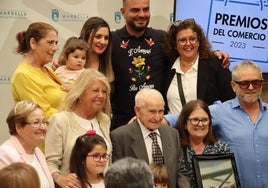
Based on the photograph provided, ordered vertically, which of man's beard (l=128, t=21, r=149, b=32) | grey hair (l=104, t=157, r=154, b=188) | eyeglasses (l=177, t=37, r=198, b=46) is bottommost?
grey hair (l=104, t=157, r=154, b=188)

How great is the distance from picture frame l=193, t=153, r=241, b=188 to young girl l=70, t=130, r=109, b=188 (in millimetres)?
700

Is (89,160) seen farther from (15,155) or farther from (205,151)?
(205,151)

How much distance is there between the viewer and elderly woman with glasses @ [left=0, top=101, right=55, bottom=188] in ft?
11.7

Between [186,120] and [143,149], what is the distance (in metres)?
0.44

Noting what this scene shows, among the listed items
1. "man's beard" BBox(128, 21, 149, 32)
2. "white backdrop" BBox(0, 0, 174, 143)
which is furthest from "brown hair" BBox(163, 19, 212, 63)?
"white backdrop" BBox(0, 0, 174, 143)

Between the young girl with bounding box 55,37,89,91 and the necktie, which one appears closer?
the necktie

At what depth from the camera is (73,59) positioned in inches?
173

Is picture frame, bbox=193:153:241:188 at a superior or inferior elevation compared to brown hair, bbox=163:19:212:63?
inferior

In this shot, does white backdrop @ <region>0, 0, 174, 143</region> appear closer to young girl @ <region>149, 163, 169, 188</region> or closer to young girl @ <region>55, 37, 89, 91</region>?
young girl @ <region>55, 37, 89, 91</region>

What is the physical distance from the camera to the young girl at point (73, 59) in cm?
437

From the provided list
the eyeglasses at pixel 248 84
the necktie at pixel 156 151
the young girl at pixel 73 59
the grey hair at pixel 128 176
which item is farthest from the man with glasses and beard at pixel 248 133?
the grey hair at pixel 128 176

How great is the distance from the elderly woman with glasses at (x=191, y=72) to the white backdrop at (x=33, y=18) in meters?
1.46

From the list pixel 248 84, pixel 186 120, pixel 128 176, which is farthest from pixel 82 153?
pixel 248 84

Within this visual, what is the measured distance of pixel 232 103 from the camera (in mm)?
4355
